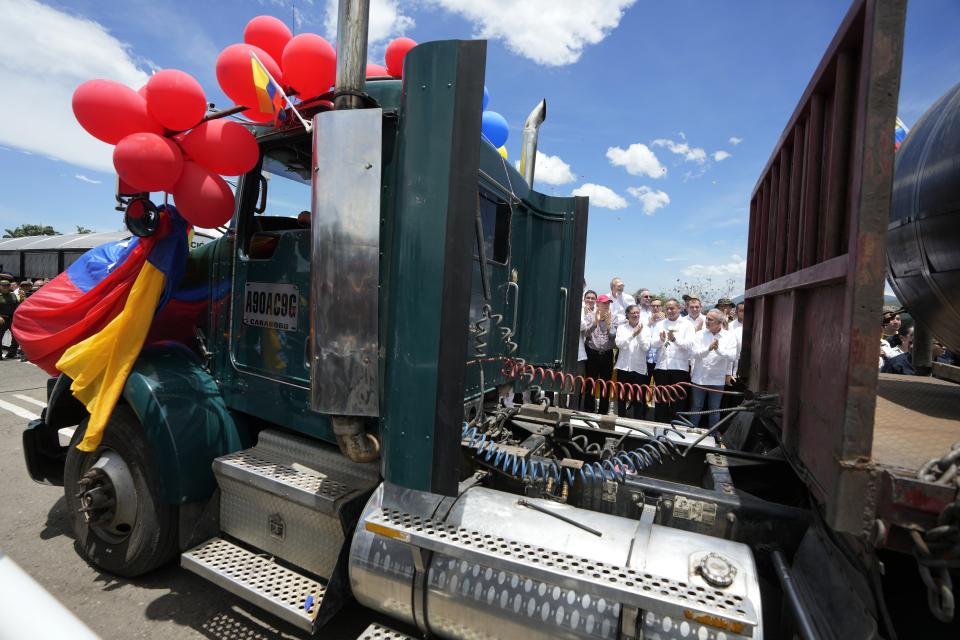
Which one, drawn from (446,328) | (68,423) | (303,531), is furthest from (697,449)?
(68,423)

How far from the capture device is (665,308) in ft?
21.9

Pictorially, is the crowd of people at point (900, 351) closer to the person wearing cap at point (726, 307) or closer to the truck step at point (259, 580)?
the person wearing cap at point (726, 307)

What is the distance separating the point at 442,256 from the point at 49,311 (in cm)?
277

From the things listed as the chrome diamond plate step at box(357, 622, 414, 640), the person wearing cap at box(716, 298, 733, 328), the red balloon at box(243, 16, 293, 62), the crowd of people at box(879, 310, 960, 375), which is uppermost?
the red balloon at box(243, 16, 293, 62)

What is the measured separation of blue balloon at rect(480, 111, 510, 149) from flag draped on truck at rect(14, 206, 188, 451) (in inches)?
86.8

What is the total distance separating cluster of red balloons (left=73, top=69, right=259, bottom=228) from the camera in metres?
2.44

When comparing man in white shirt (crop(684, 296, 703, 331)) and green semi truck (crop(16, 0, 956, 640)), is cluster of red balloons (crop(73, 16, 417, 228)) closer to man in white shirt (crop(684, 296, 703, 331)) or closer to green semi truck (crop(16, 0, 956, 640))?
green semi truck (crop(16, 0, 956, 640))

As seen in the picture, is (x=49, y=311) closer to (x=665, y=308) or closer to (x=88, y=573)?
(x=88, y=573)

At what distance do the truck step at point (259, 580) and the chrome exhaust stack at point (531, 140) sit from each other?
9.97 feet

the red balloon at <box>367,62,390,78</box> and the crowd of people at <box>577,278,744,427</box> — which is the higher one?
the red balloon at <box>367,62,390,78</box>

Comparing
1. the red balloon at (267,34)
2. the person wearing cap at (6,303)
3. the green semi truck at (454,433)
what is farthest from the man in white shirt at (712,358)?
the person wearing cap at (6,303)

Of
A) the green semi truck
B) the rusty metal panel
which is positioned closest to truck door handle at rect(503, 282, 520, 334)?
the green semi truck

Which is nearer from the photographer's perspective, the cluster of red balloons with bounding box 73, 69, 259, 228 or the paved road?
the cluster of red balloons with bounding box 73, 69, 259, 228

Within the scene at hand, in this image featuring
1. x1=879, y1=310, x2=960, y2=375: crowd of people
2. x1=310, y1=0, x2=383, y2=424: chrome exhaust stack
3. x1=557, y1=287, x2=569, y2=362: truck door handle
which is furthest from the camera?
x1=879, y1=310, x2=960, y2=375: crowd of people
